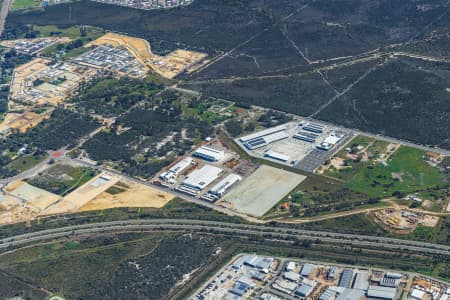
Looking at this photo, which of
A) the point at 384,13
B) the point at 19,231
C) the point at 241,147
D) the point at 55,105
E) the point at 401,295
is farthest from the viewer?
the point at 384,13

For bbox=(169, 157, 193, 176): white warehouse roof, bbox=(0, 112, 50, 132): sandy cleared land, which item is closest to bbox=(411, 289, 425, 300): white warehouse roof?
bbox=(169, 157, 193, 176): white warehouse roof

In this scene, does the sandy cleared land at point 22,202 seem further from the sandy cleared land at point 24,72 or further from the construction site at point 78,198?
the sandy cleared land at point 24,72

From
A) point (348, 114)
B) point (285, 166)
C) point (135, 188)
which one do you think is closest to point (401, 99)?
point (348, 114)

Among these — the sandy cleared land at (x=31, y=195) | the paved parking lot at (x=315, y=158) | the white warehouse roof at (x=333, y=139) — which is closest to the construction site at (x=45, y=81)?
the sandy cleared land at (x=31, y=195)

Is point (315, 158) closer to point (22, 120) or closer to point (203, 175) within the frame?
point (203, 175)

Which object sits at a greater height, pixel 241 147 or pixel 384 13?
pixel 384 13

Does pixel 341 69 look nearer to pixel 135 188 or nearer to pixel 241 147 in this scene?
pixel 241 147
